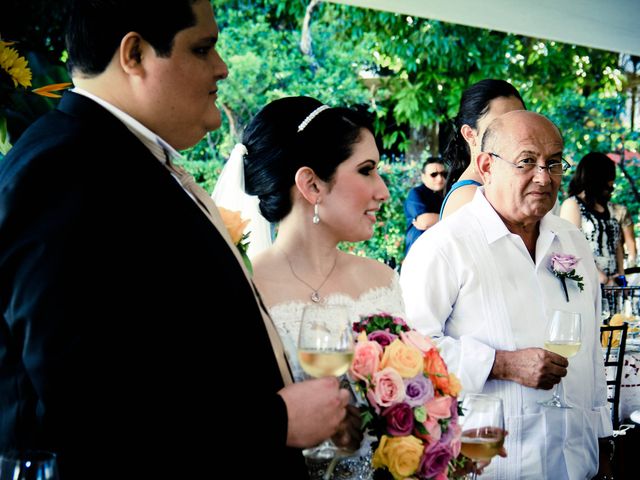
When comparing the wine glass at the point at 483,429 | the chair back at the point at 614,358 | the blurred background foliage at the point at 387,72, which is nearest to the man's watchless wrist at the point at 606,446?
the chair back at the point at 614,358

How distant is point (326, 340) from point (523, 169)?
1516 mm

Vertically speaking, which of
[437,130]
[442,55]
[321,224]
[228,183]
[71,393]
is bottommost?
[71,393]

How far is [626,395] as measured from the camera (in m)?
4.17

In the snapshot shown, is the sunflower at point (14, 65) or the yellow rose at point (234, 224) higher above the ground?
the sunflower at point (14, 65)

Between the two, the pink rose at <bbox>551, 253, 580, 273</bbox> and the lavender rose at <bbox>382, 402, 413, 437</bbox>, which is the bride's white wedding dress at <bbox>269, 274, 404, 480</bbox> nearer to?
the lavender rose at <bbox>382, 402, 413, 437</bbox>

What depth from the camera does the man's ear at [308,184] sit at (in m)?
2.37

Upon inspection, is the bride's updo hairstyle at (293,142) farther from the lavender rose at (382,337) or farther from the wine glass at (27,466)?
the wine glass at (27,466)

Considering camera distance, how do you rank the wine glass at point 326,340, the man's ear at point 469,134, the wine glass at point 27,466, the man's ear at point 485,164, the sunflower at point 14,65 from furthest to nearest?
the man's ear at point 469,134, the man's ear at point 485,164, the sunflower at point 14,65, the wine glass at point 326,340, the wine glass at point 27,466

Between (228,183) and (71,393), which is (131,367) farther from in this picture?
(228,183)

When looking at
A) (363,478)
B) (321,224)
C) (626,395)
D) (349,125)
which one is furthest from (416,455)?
(626,395)

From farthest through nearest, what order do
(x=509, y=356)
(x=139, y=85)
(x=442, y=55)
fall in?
(x=442, y=55)
(x=509, y=356)
(x=139, y=85)

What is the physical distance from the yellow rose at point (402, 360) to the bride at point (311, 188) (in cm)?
60

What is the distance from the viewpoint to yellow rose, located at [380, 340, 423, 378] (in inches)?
67.0

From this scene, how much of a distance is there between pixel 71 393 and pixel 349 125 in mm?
1415
